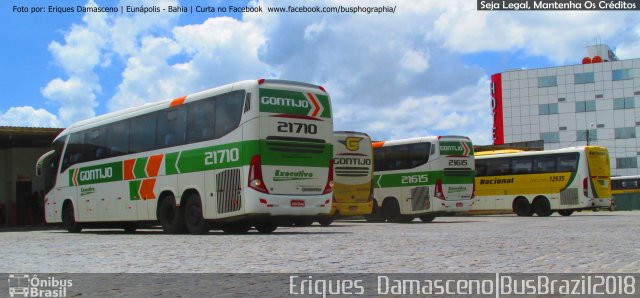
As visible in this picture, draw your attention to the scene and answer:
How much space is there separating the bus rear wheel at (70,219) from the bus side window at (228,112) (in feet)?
24.7

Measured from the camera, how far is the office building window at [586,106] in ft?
294

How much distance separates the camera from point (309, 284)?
21.6 ft

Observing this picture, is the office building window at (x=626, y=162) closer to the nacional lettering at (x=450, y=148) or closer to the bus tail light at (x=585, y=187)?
the bus tail light at (x=585, y=187)

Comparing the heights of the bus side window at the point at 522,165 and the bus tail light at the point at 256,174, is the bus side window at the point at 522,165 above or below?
above

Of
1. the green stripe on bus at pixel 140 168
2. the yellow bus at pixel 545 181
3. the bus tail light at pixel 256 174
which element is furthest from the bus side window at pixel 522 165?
the bus tail light at pixel 256 174

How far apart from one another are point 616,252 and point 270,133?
7.57 metres

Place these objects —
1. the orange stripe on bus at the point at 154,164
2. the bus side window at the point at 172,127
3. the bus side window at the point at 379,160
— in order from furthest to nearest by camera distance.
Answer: the bus side window at the point at 379,160, the orange stripe on bus at the point at 154,164, the bus side window at the point at 172,127

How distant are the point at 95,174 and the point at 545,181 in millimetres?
21687

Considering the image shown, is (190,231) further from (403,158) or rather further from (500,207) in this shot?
(500,207)

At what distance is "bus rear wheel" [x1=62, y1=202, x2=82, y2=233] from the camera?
2088cm

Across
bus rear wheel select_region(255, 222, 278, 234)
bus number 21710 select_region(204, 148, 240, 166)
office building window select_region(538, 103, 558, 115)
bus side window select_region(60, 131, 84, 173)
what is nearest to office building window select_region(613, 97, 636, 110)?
office building window select_region(538, 103, 558, 115)

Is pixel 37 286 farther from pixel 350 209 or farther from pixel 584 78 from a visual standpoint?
pixel 584 78

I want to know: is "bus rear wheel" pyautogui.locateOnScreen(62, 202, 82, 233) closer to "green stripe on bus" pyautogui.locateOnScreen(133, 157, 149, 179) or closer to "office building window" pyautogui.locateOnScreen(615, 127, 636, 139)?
"green stripe on bus" pyautogui.locateOnScreen(133, 157, 149, 179)

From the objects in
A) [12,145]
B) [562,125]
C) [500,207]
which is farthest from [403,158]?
[562,125]
